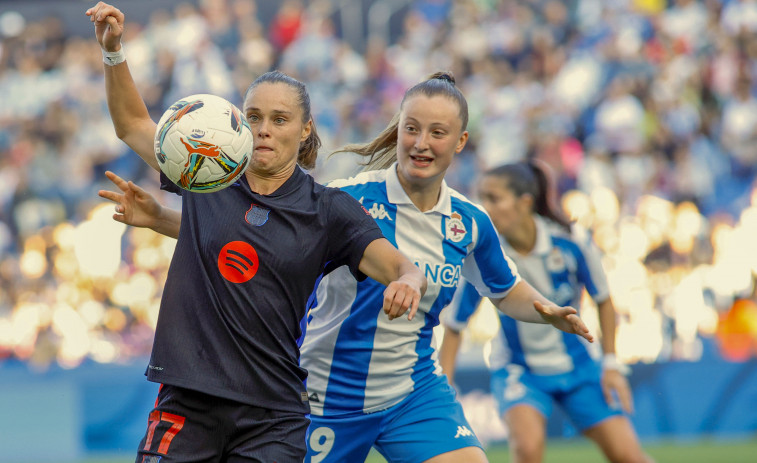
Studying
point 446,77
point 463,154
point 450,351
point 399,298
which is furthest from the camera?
point 463,154

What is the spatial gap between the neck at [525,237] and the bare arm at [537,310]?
1.60 m

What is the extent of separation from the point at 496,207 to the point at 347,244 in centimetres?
273

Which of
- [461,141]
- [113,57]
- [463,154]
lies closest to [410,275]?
[461,141]

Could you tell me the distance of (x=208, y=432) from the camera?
3637 millimetres

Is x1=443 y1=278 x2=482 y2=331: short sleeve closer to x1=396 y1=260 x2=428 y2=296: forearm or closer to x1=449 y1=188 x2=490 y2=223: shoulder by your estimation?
x1=449 y1=188 x2=490 y2=223: shoulder

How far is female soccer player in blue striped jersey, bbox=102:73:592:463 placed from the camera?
4.51 metres

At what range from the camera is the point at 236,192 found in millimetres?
3930

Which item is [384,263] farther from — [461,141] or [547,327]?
[547,327]

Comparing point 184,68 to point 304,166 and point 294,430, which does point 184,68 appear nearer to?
point 304,166

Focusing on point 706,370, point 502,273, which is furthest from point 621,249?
point 502,273

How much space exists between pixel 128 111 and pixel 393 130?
4.85ft

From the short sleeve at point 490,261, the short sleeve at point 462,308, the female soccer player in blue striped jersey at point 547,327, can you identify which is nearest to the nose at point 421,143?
the short sleeve at point 490,261

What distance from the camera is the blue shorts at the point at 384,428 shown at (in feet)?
14.7

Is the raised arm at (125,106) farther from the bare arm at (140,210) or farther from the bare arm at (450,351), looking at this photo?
the bare arm at (450,351)
